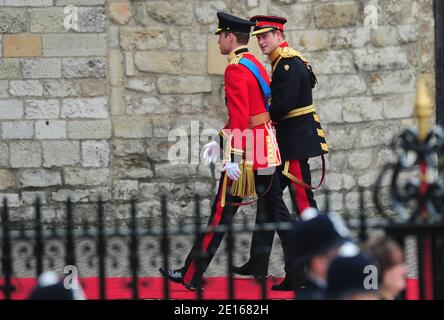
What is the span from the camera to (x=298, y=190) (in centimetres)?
843

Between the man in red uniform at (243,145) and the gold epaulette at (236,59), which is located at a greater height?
the gold epaulette at (236,59)

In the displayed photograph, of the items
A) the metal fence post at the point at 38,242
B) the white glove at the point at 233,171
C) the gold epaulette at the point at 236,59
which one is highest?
the gold epaulette at the point at 236,59

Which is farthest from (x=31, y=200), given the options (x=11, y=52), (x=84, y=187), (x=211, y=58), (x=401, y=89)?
(x=401, y=89)

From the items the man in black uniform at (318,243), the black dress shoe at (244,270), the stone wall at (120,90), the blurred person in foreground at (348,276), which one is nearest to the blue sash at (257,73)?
the black dress shoe at (244,270)

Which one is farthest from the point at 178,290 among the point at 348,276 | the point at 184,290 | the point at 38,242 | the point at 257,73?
the point at 348,276

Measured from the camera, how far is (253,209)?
35.6 ft

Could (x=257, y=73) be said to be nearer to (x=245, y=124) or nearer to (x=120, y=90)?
(x=245, y=124)

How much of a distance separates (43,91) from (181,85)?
45.3 inches

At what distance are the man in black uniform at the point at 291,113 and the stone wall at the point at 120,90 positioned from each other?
2243 mm

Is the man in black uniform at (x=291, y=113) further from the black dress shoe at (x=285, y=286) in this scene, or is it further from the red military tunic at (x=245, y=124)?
the black dress shoe at (x=285, y=286)

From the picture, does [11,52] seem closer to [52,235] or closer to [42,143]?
[42,143]

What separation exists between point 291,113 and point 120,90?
2578 millimetres

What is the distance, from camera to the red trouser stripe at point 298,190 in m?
8.43

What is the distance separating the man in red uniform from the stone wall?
2.32 meters
